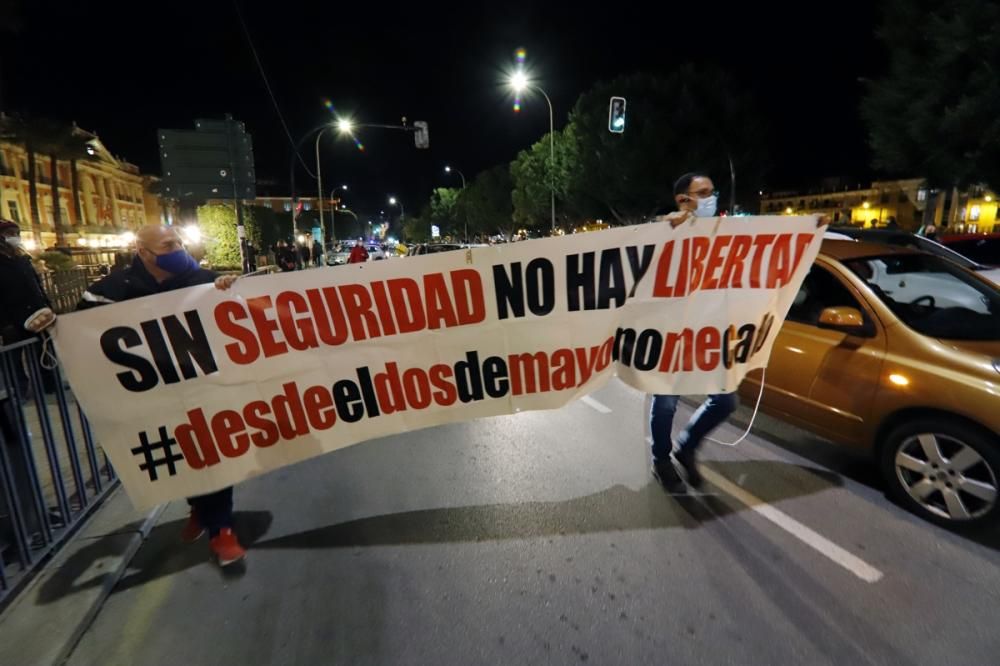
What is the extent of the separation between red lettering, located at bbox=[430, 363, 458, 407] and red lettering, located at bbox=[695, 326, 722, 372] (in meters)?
1.60

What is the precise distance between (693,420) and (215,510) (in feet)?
10.4

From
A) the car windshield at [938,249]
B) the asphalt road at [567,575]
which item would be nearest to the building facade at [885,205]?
the car windshield at [938,249]

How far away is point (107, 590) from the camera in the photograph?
2969 millimetres

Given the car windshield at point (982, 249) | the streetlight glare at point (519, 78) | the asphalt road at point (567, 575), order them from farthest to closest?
the streetlight glare at point (519, 78), the car windshield at point (982, 249), the asphalt road at point (567, 575)

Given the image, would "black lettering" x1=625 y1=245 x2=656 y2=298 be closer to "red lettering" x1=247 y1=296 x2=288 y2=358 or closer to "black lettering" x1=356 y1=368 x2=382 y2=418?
"black lettering" x1=356 y1=368 x2=382 y2=418

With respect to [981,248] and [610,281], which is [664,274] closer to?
[610,281]

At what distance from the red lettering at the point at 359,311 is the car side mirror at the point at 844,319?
294 centimetres

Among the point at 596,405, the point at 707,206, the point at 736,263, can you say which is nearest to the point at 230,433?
the point at 736,263

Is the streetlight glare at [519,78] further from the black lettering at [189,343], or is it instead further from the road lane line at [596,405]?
the black lettering at [189,343]

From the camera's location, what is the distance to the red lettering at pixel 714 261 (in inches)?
138

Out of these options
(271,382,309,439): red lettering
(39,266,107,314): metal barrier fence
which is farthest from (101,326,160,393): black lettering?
(39,266,107,314): metal barrier fence

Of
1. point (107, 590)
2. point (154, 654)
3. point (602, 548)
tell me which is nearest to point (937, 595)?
point (602, 548)

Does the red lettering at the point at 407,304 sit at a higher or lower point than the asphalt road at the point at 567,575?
higher

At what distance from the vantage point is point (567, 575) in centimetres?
299
